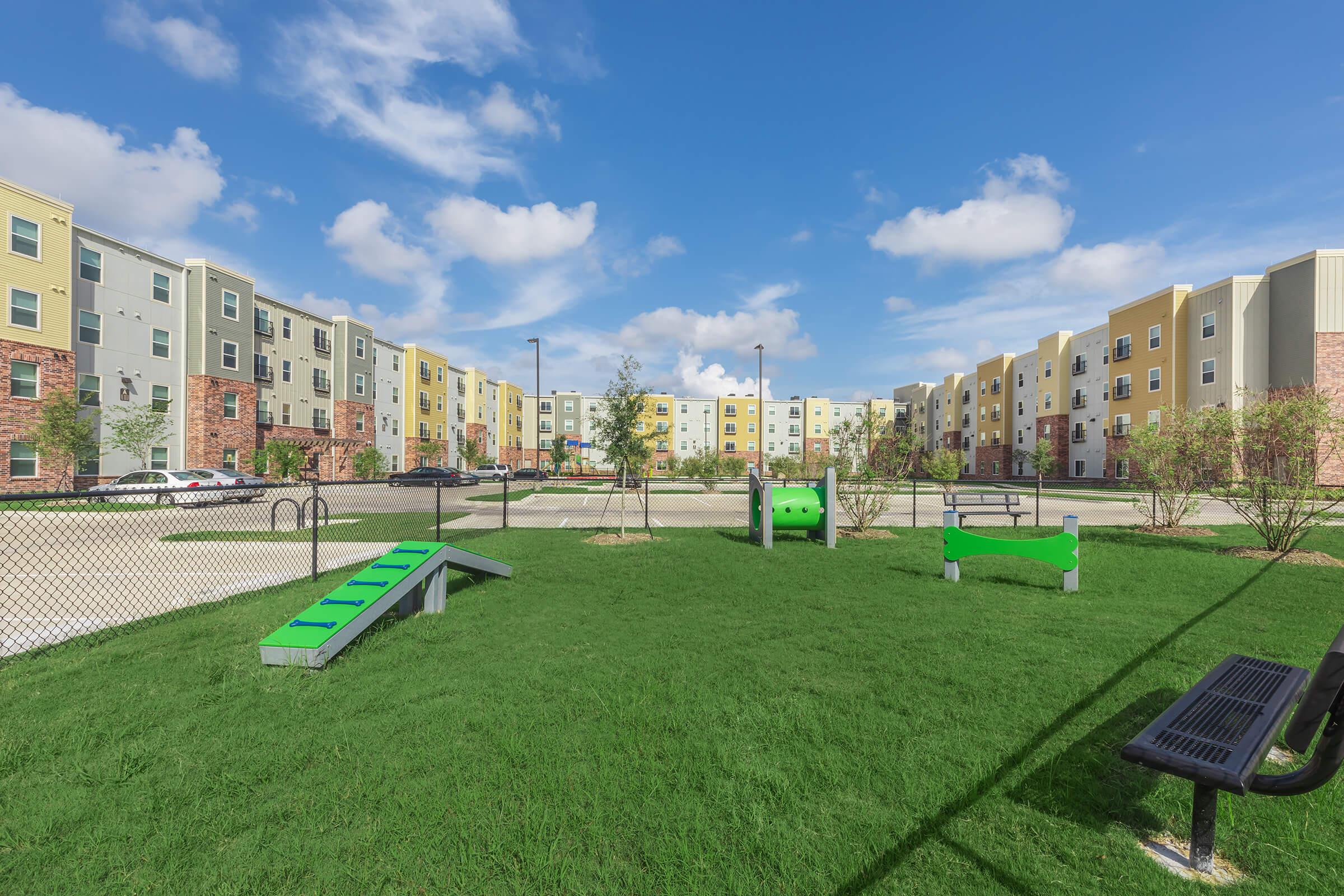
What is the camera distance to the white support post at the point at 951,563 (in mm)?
8500

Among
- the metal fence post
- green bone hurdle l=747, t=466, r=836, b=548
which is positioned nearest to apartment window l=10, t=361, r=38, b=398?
the metal fence post

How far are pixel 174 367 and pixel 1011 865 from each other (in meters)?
43.7

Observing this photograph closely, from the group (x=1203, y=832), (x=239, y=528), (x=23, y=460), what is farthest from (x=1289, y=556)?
(x=23, y=460)

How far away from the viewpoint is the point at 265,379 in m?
39.7

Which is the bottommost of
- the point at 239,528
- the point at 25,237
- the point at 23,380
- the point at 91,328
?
the point at 239,528

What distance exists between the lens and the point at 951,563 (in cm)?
873

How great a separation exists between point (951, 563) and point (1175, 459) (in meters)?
10.8

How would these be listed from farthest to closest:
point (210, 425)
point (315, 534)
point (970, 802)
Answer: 1. point (210, 425)
2. point (315, 534)
3. point (970, 802)

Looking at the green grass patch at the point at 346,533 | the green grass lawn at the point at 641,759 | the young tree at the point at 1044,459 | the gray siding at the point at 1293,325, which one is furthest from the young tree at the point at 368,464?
the gray siding at the point at 1293,325

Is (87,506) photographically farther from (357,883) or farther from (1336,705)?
(1336,705)

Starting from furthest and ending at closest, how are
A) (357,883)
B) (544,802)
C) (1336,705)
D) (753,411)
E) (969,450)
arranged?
(753,411)
(969,450)
(544,802)
(357,883)
(1336,705)

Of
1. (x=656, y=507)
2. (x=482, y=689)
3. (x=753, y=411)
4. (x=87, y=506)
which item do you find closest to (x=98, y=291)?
(x=656, y=507)

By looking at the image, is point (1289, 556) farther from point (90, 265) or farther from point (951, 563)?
point (90, 265)

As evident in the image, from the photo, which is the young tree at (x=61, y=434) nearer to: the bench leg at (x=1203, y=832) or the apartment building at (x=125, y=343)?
the apartment building at (x=125, y=343)
